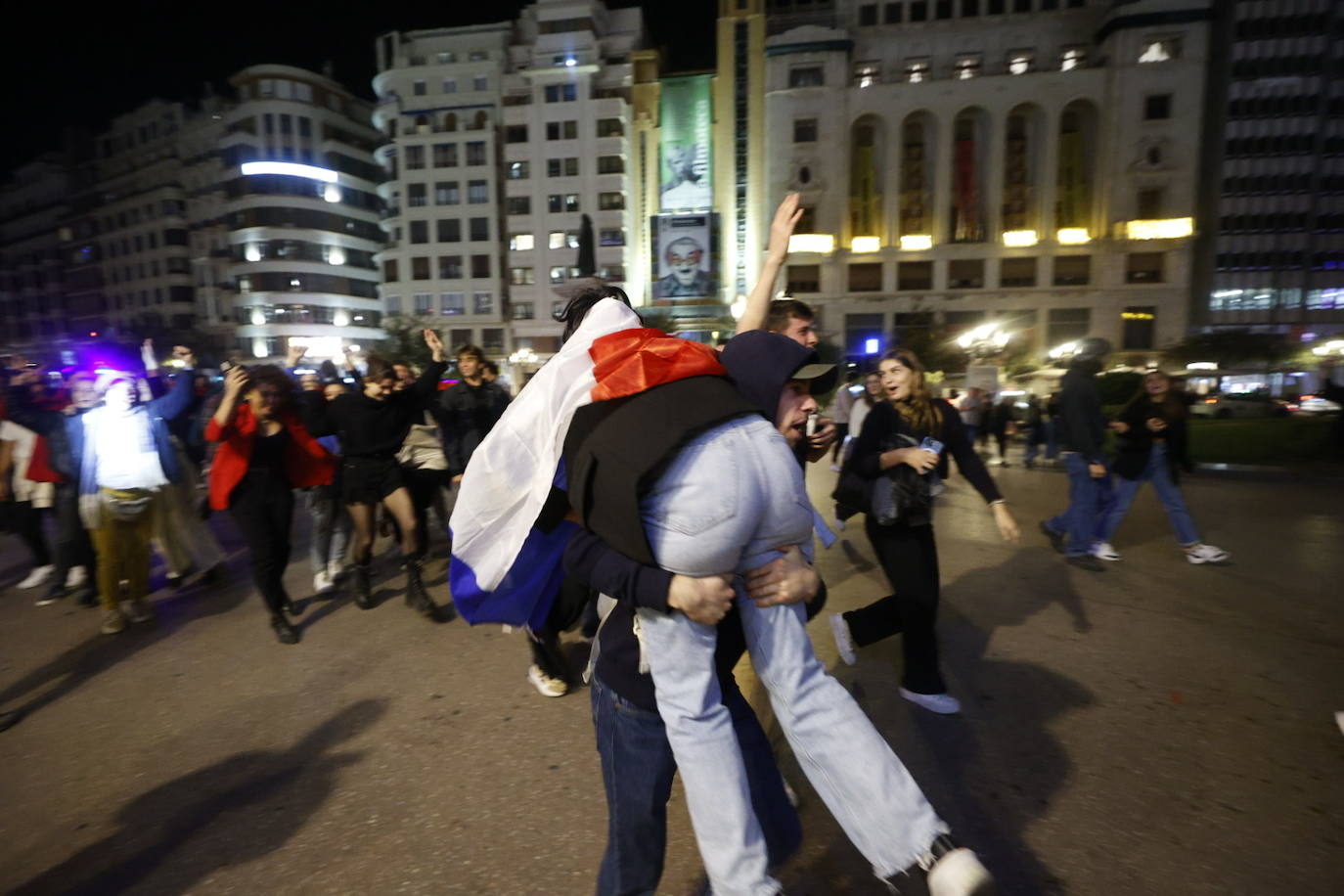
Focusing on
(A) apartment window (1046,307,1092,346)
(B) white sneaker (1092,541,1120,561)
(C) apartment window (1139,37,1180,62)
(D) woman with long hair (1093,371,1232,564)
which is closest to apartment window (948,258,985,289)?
(A) apartment window (1046,307,1092,346)

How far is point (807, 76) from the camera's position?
4706 centimetres

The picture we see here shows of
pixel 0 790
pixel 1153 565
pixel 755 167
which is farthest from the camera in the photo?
pixel 755 167

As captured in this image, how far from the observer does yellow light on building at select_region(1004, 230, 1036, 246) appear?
45406 mm

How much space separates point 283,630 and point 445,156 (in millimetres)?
58287

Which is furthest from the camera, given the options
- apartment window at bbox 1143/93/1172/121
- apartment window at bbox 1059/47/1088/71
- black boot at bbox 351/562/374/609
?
apartment window at bbox 1059/47/1088/71

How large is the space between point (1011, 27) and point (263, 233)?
60.7 m

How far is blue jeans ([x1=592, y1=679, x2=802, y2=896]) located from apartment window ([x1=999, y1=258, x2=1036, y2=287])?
5183 centimetres

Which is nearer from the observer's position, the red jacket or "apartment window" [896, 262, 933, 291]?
the red jacket

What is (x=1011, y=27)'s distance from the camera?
4625 cm

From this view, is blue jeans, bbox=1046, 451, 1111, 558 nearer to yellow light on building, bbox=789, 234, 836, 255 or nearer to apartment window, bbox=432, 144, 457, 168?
yellow light on building, bbox=789, 234, 836, 255

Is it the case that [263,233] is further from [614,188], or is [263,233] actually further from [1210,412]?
[1210,412]

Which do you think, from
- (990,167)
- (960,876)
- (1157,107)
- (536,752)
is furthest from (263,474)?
(1157,107)

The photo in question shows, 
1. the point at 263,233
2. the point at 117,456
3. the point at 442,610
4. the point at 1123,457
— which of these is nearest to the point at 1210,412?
the point at 1123,457

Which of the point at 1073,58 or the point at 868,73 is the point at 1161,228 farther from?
the point at 868,73
